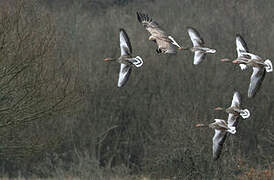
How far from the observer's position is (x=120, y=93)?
28.2 meters

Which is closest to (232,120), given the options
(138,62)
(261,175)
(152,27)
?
(138,62)

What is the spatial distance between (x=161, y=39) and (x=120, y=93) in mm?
22092

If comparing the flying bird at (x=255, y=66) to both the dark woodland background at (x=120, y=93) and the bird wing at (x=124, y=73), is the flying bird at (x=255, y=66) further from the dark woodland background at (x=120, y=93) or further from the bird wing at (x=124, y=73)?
the dark woodland background at (x=120, y=93)

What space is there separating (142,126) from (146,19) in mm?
21697

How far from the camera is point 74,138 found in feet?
91.7

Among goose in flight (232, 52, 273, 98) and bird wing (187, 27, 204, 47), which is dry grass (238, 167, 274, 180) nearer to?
bird wing (187, 27, 204, 47)

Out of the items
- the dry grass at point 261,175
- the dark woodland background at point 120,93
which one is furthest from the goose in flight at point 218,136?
the dark woodland background at point 120,93

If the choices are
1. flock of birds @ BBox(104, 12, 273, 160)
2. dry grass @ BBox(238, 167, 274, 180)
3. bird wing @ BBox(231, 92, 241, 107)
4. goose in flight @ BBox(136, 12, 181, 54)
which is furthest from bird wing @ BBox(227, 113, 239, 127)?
→ dry grass @ BBox(238, 167, 274, 180)

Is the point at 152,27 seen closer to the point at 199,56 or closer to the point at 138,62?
the point at 199,56

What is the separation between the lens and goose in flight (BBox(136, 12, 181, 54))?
568 centimetres

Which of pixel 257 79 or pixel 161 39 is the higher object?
pixel 161 39

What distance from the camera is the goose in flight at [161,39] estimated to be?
5.68 metres

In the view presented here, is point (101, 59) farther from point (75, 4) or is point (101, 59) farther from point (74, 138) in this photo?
point (75, 4)

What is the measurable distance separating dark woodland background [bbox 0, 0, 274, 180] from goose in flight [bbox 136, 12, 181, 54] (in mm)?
10113
